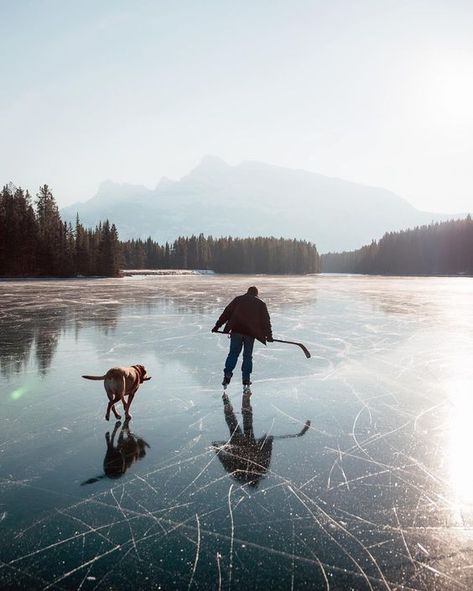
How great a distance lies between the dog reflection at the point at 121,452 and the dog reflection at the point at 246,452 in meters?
0.93

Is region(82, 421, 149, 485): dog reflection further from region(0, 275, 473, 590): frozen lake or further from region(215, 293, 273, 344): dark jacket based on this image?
region(215, 293, 273, 344): dark jacket

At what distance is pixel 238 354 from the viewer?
8078 millimetres

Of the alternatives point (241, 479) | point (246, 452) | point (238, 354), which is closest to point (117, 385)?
point (246, 452)

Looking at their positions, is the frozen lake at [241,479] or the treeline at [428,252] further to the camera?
the treeline at [428,252]

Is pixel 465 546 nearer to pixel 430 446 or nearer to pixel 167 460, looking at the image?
pixel 430 446

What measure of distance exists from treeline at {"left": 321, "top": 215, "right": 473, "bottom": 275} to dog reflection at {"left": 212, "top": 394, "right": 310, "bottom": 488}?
13194 centimetres

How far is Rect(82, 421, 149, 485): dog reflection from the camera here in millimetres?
4462

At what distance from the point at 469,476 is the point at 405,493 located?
895mm

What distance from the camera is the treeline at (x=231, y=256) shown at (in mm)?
144500

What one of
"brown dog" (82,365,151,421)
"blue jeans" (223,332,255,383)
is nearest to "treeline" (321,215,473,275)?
"blue jeans" (223,332,255,383)

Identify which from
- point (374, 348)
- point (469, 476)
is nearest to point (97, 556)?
point (469, 476)

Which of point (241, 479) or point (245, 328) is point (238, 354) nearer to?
point (245, 328)

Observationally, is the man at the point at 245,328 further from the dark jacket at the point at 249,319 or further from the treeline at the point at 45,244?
the treeline at the point at 45,244

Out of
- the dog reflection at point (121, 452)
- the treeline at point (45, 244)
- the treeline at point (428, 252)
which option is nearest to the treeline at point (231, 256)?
the treeline at point (428, 252)
